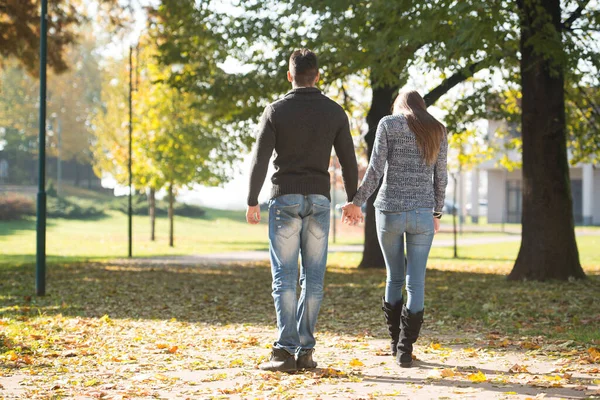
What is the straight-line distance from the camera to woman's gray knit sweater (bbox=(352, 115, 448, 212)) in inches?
237

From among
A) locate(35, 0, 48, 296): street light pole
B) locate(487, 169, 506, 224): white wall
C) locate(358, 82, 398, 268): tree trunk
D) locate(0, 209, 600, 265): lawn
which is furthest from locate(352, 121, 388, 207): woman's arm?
locate(487, 169, 506, 224): white wall

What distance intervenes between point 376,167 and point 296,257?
852 mm

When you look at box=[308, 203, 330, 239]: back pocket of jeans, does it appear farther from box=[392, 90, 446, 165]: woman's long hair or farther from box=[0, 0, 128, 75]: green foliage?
box=[0, 0, 128, 75]: green foliage

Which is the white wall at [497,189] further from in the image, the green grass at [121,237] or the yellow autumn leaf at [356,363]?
the yellow autumn leaf at [356,363]

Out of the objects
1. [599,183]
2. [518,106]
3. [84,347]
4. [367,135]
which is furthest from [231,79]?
[599,183]

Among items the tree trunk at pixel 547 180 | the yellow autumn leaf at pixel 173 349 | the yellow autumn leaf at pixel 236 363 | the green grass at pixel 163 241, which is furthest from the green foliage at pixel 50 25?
the yellow autumn leaf at pixel 236 363

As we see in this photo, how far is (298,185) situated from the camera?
5875mm

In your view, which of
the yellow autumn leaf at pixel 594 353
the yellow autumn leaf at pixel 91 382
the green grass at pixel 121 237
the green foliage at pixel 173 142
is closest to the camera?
the yellow autumn leaf at pixel 91 382

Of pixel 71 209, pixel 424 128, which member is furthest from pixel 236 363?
pixel 71 209

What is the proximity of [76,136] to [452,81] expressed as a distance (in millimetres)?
52018

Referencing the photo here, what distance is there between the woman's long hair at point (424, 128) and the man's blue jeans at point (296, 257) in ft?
2.64

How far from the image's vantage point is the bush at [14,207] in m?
46.0

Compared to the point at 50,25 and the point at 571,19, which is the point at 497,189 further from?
the point at 571,19

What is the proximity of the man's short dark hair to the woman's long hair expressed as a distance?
2.41 ft
